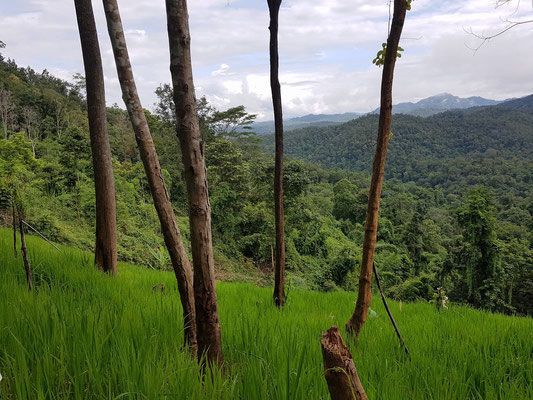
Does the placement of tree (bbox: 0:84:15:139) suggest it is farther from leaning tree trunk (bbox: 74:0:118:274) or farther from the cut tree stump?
the cut tree stump

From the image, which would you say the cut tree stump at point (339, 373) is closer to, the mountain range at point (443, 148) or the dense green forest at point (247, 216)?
the dense green forest at point (247, 216)

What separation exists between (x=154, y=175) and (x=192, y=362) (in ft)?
4.40

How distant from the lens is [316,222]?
19.0 metres

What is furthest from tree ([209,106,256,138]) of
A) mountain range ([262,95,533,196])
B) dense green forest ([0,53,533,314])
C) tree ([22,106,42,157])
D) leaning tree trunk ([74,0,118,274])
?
mountain range ([262,95,533,196])

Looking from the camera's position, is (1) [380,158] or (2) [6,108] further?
(2) [6,108]

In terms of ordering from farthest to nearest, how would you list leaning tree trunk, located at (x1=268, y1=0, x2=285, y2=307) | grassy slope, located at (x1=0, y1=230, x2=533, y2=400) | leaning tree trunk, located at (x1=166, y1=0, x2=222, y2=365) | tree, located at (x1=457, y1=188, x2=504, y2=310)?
1. tree, located at (x1=457, y1=188, x2=504, y2=310)
2. leaning tree trunk, located at (x1=268, y1=0, x2=285, y2=307)
3. leaning tree trunk, located at (x1=166, y1=0, x2=222, y2=365)
4. grassy slope, located at (x1=0, y1=230, x2=533, y2=400)

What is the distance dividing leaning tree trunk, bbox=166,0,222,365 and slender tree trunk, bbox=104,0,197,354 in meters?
0.36

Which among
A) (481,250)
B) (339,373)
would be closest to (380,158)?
(339,373)

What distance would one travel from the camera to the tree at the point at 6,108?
32.2 meters

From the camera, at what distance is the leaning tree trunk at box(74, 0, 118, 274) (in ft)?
14.3

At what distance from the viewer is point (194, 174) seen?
Result: 181 centimetres

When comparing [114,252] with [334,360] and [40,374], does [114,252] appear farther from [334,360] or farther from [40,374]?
[334,360]

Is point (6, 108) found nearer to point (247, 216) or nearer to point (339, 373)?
point (247, 216)

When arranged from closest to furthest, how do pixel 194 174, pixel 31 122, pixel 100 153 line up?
pixel 194 174 < pixel 100 153 < pixel 31 122
